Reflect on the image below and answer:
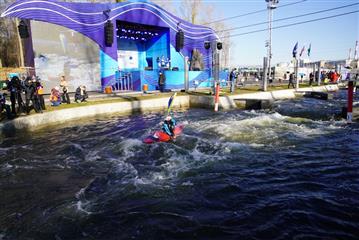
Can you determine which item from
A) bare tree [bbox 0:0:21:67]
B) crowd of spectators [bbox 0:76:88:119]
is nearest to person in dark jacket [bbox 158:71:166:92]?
crowd of spectators [bbox 0:76:88:119]

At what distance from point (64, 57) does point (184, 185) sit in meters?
18.6

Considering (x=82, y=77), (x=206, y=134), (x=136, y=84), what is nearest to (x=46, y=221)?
(x=206, y=134)

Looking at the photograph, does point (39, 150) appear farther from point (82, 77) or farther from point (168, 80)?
point (168, 80)

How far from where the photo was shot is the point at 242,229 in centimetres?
582

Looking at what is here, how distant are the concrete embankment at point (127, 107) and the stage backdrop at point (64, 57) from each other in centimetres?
611

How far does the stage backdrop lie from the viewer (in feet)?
71.9

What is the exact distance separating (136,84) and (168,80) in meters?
2.87

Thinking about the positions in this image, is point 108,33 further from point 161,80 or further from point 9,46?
point 9,46

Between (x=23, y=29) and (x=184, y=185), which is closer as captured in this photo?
(x=184, y=185)

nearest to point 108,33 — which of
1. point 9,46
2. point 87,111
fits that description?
point 87,111

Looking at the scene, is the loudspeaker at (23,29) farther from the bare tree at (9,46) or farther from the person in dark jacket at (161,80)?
the bare tree at (9,46)

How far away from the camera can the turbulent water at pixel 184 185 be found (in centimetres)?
593

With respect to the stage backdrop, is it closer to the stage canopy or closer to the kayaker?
the stage canopy

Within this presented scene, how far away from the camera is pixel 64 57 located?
23109 millimetres
